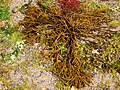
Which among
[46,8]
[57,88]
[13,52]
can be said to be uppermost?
[46,8]

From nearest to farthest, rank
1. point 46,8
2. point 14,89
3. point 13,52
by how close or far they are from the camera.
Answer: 1. point 14,89
2. point 13,52
3. point 46,8

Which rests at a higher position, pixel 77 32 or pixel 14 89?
pixel 77 32

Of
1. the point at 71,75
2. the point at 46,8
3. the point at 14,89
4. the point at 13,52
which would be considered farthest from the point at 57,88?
the point at 46,8

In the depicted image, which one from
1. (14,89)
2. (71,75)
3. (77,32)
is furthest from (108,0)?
(14,89)

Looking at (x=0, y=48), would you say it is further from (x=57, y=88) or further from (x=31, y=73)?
(x=57, y=88)

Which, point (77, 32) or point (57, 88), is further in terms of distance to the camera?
point (77, 32)

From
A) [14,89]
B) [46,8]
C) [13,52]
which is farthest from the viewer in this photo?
[46,8]

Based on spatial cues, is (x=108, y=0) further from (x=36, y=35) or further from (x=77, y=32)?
(x=36, y=35)
